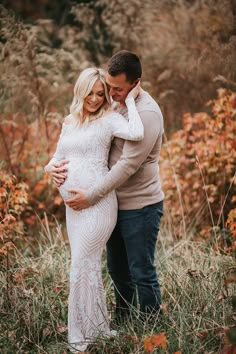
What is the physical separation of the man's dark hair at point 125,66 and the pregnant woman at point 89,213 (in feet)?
0.35

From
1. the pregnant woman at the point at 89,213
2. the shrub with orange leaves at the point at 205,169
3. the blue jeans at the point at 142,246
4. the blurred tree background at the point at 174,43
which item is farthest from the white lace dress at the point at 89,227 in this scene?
the blurred tree background at the point at 174,43

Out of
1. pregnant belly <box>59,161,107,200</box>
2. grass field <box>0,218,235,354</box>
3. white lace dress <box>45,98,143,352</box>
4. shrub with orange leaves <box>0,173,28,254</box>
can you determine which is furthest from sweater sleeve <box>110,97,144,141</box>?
grass field <box>0,218,235,354</box>

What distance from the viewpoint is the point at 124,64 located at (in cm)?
372

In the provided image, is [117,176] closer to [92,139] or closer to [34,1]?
[92,139]

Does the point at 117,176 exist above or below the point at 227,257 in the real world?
above

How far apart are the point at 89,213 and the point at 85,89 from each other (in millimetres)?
819

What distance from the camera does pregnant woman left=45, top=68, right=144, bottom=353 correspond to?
12.3 feet

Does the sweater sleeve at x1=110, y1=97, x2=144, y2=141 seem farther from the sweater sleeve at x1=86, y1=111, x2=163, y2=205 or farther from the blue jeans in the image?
the blue jeans

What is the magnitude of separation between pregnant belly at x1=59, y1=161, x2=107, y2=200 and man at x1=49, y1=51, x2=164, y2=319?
6 cm

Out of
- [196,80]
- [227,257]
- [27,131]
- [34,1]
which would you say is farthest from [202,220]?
[34,1]

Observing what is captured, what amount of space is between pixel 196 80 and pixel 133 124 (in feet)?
11.0

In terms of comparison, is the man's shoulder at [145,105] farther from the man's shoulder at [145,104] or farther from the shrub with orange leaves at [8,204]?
the shrub with orange leaves at [8,204]

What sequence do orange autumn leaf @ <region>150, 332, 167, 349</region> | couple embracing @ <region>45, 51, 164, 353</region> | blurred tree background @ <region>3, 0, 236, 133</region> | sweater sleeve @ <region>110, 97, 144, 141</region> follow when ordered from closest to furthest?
orange autumn leaf @ <region>150, 332, 167, 349</region> → sweater sleeve @ <region>110, 97, 144, 141</region> → couple embracing @ <region>45, 51, 164, 353</region> → blurred tree background @ <region>3, 0, 236, 133</region>

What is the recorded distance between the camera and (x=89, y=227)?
3.73 m
